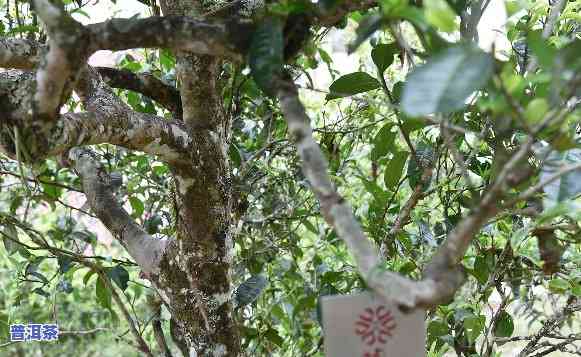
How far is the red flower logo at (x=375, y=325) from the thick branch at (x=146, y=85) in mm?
486

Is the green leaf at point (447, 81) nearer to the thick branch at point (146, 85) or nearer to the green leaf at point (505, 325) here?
the thick branch at point (146, 85)

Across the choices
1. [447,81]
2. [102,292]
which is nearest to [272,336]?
[102,292]

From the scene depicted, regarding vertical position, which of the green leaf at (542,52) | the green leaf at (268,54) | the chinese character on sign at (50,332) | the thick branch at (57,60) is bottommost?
the green leaf at (542,52)

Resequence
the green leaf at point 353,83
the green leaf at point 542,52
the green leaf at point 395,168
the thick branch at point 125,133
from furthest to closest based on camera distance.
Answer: the green leaf at point 395,168 → the green leaf at point 353,83 → the thick branch at point 125,133 → the green leaf at point 542,52

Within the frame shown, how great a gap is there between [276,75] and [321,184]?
0.31 ft

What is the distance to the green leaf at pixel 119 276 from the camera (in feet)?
3.36

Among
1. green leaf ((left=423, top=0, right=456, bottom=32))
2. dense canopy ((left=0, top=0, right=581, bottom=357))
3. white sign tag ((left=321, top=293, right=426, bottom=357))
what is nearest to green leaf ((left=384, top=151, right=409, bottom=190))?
dense canopy ((left=0, top=0, right=581, bottom=357))

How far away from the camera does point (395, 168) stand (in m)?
0.92

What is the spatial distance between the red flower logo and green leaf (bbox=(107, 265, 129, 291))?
52 centimetres

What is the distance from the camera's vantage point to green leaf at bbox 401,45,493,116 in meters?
0.43

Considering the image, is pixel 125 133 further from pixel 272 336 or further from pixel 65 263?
pixel 272 336

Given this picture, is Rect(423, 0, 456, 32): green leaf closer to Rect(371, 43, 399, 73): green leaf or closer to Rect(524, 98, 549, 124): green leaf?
Rect(524, 98, 549, 124): green leaf

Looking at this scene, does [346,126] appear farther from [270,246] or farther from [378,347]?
[378,347]

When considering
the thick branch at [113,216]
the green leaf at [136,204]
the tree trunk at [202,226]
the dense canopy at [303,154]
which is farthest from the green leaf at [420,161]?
the green leaf at [136,204]
